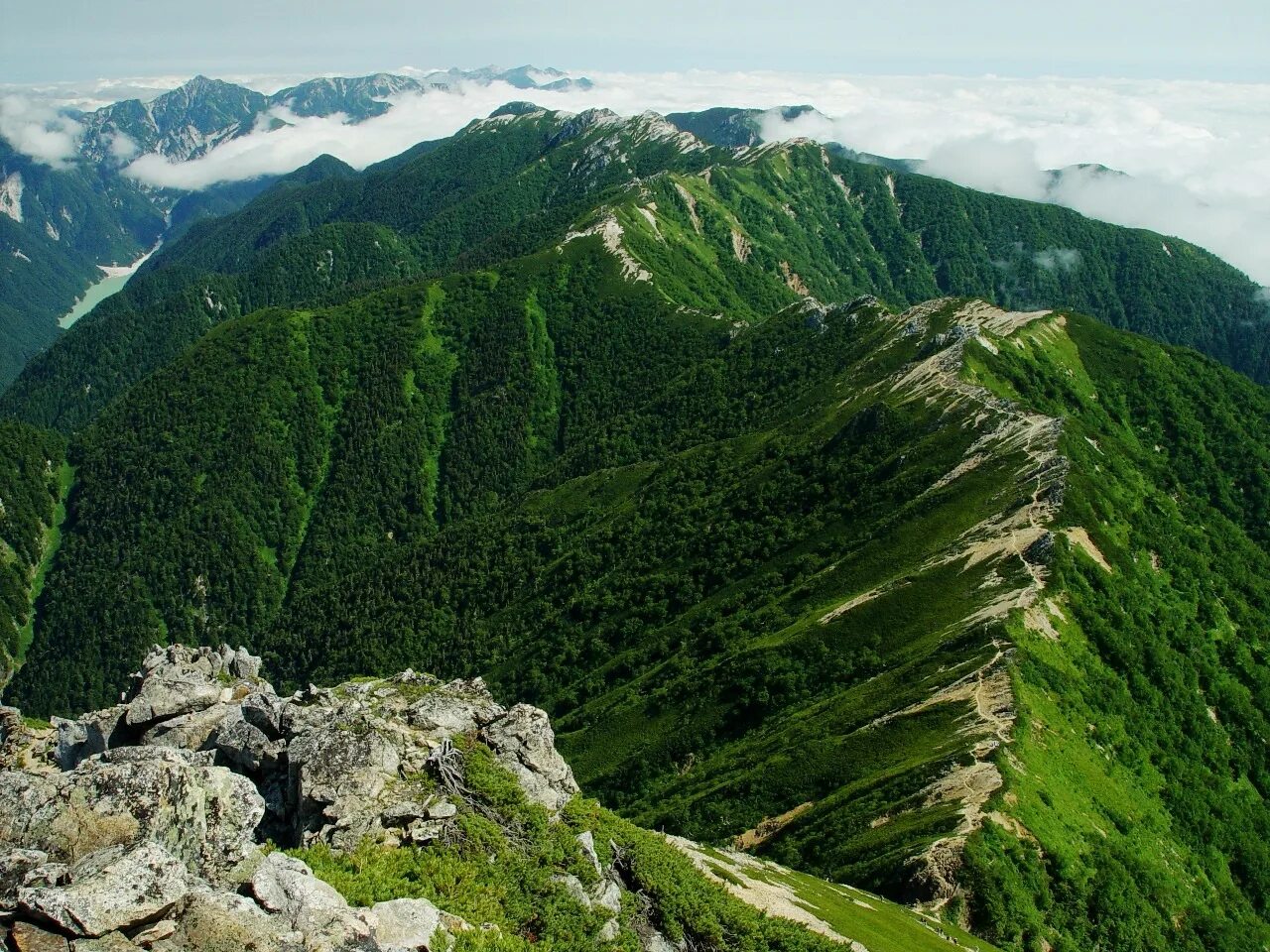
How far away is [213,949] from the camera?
27.4 metres

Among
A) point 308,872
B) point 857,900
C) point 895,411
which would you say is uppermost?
point 308,872

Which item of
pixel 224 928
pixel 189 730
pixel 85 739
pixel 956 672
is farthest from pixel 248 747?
pixel 956 672

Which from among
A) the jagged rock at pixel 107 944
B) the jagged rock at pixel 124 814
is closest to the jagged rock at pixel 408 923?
the jagged rock at pixel 124 814

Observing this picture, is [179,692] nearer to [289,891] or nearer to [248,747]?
[248,747]

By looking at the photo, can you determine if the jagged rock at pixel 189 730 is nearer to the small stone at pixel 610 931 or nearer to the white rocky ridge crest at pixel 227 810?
the white rocky ridge crest at pixel 227 810

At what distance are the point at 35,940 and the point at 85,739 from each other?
37677 mm

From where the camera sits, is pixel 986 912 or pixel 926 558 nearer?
pixel 986 912

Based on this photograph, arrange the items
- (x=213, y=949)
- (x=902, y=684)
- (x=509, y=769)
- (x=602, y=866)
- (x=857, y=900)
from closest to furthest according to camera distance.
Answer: (x=213, y=949), (x=602, y=866), (x=509, y=769), (x=857, y=900), (x=902, y=684)

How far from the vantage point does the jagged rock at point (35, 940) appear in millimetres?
25484

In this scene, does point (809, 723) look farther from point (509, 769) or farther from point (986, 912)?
point (509, 769)

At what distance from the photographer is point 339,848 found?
40.0 metres

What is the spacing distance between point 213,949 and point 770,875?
49268 millimetres

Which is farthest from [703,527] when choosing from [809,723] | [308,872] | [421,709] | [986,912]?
[308,872]

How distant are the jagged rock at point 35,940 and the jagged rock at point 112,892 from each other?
1.02 feet
